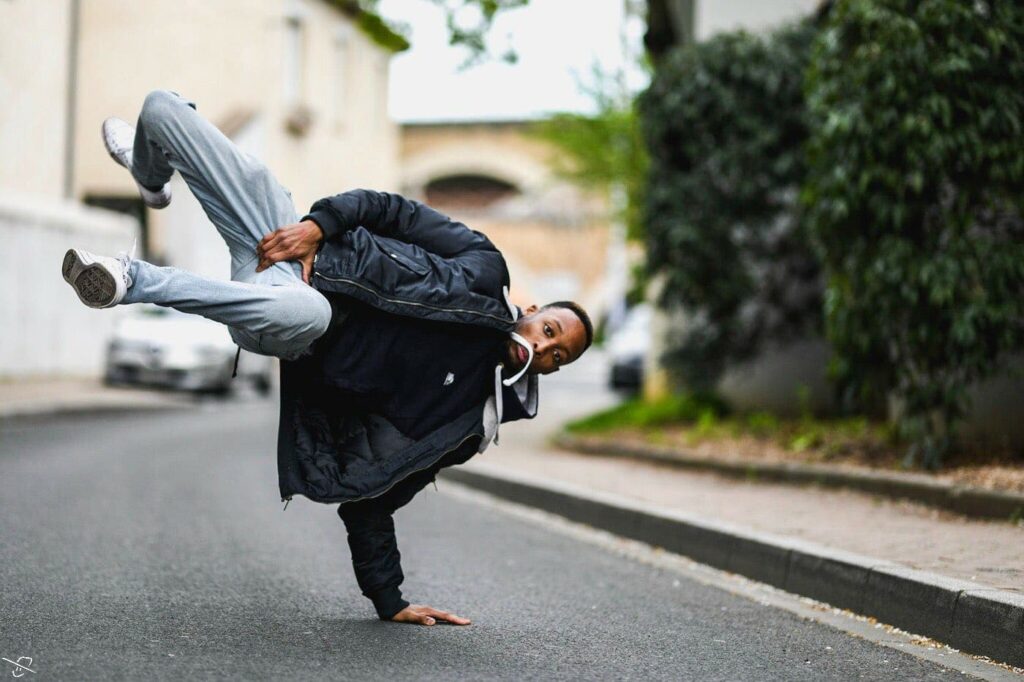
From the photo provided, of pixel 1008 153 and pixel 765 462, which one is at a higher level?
pixel 1008 153

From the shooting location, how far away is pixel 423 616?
516 cm

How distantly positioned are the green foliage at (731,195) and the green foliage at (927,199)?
11.0 ft

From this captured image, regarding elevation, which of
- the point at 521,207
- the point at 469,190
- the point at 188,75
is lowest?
the point at 521,207

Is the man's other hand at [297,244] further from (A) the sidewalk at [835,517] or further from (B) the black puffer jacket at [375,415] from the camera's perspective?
(A) the sidewalk at [835,517]

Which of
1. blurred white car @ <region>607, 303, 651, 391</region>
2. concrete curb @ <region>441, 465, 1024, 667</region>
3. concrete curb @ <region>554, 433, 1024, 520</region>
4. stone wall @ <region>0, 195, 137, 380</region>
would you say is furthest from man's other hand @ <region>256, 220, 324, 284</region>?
blurred white car @ <region>607, 303, 651, 391</region>

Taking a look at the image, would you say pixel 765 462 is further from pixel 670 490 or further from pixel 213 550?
pixel 213 550

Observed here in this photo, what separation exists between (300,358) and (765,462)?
6.46 metres

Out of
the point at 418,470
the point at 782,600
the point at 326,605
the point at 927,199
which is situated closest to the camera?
the point at 418,470

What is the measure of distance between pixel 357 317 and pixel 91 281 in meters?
0.92

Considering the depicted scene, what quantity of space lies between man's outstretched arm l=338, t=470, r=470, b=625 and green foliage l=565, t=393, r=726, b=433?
8.58m

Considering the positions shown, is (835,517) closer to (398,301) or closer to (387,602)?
(387,602)

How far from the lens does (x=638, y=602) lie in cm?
609

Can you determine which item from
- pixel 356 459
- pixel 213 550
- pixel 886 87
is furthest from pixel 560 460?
pixel 356 459

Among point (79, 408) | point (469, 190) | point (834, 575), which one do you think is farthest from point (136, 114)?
point (834, 575)
